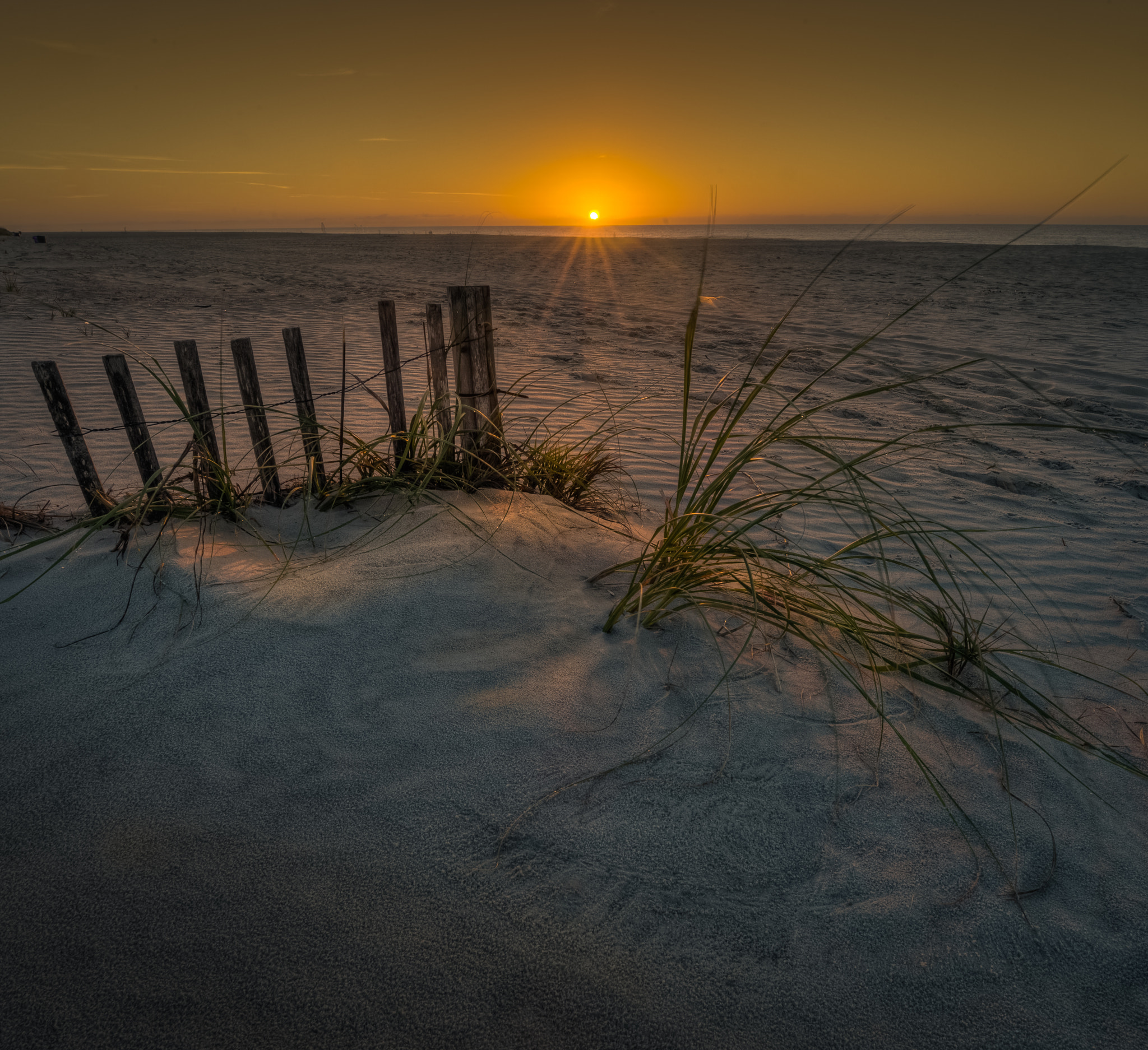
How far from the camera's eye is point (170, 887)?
3.81ft

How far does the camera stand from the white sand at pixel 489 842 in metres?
1.04

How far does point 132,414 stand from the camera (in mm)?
2314

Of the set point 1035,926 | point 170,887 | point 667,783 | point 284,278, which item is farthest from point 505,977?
point 284,278

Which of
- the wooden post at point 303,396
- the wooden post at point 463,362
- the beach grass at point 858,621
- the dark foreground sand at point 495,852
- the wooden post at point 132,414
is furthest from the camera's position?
the wooden post at point 463,362

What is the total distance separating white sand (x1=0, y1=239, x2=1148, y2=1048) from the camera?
104 centimetres

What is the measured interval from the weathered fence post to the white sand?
889 millimetres

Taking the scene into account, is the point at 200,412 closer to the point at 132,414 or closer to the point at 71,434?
the point at 132,414

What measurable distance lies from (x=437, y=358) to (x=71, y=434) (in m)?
1.39

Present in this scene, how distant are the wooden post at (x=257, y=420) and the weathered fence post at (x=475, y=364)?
790 mm

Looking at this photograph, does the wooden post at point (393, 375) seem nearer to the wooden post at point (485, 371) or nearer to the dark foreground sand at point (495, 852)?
the wooden post at point (485, 371)

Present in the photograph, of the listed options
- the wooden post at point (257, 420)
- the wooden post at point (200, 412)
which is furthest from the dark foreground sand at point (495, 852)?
the wooden post at point (257, 420)

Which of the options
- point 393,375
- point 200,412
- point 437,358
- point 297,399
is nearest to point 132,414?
point 200,412

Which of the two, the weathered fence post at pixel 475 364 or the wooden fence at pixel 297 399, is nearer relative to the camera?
the wooden fence at pixel 297 399

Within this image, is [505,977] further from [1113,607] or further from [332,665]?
[1113,607]
